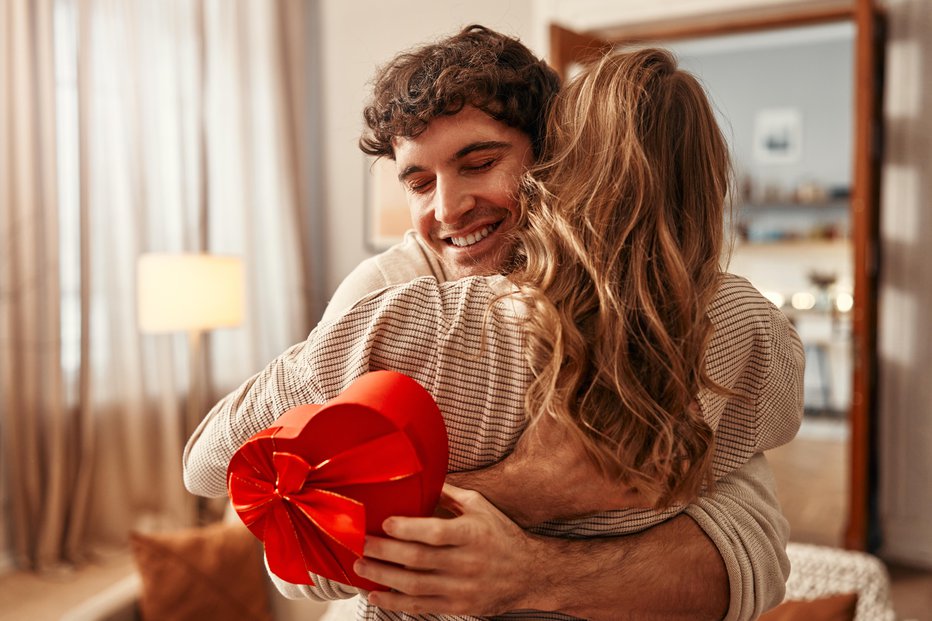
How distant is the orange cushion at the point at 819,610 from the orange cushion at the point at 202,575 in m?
1.34

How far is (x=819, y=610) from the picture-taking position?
1.65 metres

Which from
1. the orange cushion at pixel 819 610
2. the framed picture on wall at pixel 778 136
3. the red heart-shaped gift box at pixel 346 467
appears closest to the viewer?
the red heart-shaped gift box at pixel 346 467

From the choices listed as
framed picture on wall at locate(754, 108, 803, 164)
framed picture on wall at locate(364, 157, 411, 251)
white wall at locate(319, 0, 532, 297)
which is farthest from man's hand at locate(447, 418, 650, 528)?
→ framed picture on wall at locate(754, 108, 803, 164)

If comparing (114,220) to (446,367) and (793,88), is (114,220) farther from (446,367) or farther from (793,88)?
(793,88)

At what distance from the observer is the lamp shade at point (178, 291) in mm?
3334

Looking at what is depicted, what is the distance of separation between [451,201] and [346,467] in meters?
0.42

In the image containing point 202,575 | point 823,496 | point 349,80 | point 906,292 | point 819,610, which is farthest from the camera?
point 349,80

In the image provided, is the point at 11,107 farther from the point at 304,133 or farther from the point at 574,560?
the point at 574,560

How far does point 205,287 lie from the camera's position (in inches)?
135

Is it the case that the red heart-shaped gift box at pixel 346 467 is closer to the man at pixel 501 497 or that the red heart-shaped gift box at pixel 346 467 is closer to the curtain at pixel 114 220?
the man at pixel 501 497

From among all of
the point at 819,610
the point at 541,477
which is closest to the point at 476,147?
the point at 541,477

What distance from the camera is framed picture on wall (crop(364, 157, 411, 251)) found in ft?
15.6

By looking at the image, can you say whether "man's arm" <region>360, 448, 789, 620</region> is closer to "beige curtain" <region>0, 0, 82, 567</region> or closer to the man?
the man

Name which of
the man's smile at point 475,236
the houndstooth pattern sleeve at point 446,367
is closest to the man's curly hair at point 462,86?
the man's smile at point 475,236
